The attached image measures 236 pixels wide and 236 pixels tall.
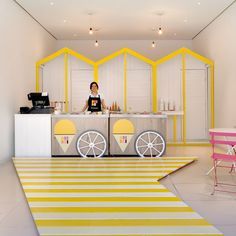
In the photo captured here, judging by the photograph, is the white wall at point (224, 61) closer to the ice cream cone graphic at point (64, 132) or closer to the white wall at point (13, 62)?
the ice cream cone graphic at point (64, 132)

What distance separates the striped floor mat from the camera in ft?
10.1

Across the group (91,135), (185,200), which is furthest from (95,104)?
(185,200)

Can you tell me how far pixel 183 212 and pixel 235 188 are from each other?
1533mm

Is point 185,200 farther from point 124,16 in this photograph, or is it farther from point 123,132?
point 124,16

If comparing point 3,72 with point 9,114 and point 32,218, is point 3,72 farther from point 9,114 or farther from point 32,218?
point 32,218

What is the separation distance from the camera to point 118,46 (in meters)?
12.1

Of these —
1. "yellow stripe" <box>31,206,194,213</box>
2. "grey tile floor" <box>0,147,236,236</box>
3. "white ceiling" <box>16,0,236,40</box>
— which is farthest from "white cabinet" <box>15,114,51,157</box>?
"yellow stripe" <box>31,206,194,213</box>

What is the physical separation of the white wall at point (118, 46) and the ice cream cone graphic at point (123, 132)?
17.0ft

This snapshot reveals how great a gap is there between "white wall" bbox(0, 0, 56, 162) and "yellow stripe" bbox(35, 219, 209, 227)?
4.01 m

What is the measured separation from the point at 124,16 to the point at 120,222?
23.1 ft

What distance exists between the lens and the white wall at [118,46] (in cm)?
1210

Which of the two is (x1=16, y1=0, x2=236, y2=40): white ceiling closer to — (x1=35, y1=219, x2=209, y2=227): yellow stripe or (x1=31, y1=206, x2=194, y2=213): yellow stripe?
(x1=31, y1=206, x2=194, y2=213): yellow stripe

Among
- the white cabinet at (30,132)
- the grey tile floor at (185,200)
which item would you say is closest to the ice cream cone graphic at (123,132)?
the white cabinet at (30,132)

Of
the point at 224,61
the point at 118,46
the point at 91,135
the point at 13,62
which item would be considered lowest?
the point at 91,135
